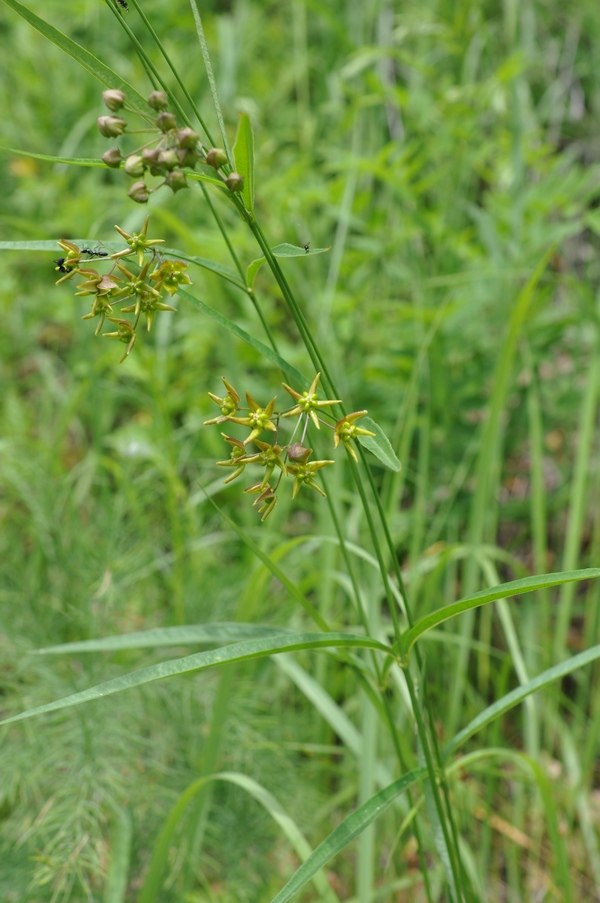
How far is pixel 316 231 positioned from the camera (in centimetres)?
226

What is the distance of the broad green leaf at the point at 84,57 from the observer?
0.58 m

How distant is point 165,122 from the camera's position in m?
0.54

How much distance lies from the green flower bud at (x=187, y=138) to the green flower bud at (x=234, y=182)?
0.03 metres

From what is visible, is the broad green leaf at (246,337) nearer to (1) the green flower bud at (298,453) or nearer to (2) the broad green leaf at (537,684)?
(1) the green flower bud at (298,453)

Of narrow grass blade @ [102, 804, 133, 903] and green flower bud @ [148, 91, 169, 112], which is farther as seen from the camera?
narrow grass blade @ [102, 804, 133, 903]

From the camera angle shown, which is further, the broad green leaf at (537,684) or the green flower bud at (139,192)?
the broad green leaf at (537,684)

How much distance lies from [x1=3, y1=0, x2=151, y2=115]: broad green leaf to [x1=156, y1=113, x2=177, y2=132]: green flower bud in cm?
6

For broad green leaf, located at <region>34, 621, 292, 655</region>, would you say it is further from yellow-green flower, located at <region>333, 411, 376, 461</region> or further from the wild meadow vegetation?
yellow-green flower, located at <region>333, 411, 376, 461</region>

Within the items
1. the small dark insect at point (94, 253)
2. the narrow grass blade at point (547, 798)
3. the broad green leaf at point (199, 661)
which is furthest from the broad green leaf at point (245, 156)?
the narrow grass blade at point (547, 798)

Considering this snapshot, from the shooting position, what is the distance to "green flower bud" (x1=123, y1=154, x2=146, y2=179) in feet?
1.75

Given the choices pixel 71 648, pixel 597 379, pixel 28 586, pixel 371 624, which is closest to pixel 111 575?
pixel 28 586

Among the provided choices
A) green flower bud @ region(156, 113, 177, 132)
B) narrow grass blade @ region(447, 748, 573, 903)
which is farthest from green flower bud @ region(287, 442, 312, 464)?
narrow grass blade @ region(447, 748, 573, 903)

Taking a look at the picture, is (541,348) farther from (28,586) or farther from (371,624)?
(28,586)

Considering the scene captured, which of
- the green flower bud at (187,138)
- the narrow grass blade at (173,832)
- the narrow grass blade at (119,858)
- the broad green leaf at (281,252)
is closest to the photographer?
the green flower bud at (187,138)
